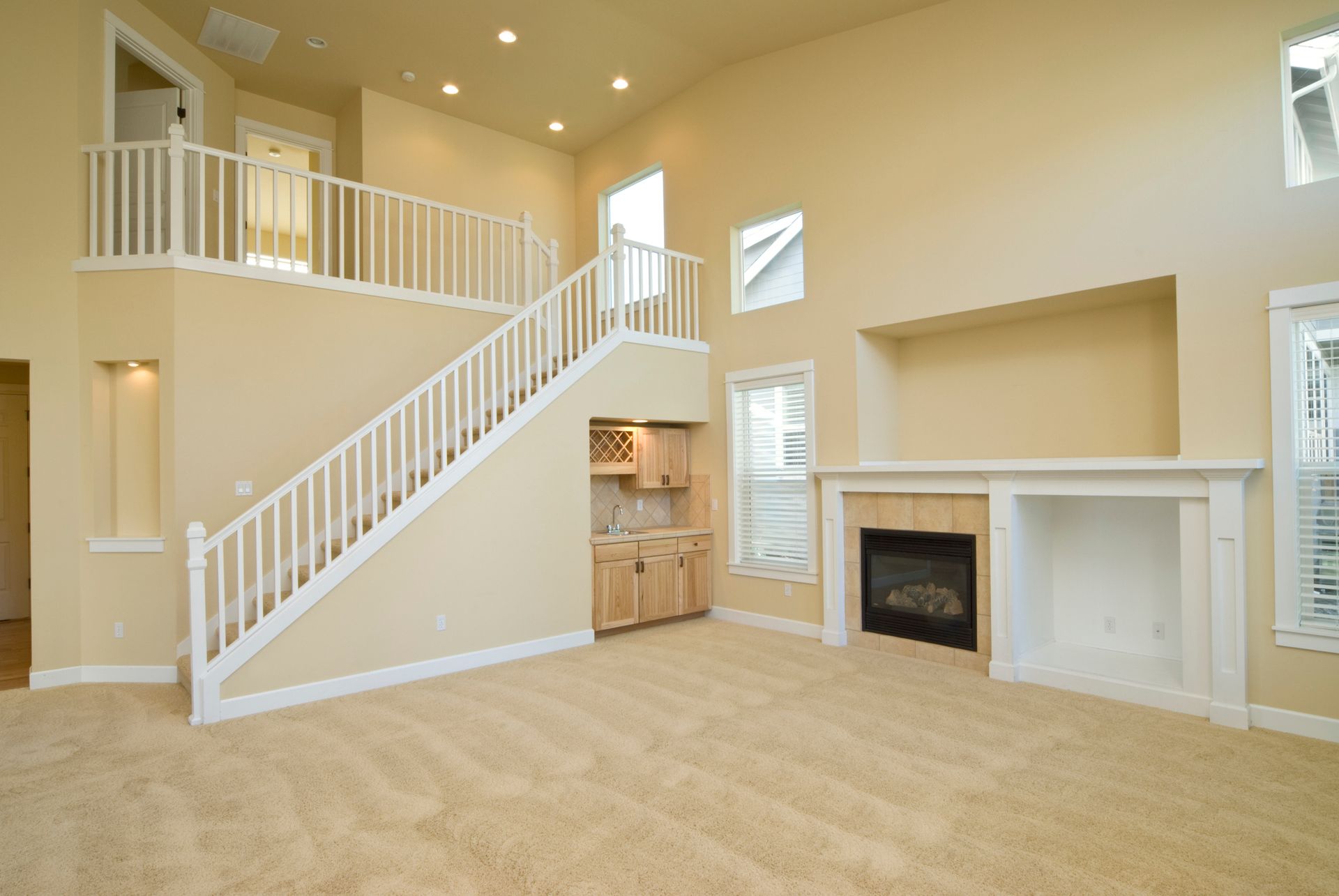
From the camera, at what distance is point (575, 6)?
6.39 m

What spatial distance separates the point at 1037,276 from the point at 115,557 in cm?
730

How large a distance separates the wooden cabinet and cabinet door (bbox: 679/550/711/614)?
82 centimetres

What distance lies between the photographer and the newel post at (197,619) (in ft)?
14.3

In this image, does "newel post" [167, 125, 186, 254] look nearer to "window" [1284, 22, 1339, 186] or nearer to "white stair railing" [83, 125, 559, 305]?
"white stair railing" [83, 125, 559, 305]

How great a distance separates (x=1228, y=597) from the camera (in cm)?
422

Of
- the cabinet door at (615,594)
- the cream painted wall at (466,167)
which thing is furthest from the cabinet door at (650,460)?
the cream painted wall at (466,167)

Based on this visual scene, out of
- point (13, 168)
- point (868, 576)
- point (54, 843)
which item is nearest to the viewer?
point (54, 843)

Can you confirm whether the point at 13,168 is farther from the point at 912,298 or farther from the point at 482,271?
the point at 912,298

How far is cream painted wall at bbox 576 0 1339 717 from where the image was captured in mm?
4176

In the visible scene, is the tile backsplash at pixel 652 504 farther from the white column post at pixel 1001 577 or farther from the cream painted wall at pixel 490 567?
the white column post at pixel 1001 577

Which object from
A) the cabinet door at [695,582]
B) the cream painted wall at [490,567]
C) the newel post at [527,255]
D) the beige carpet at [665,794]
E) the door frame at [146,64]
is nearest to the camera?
the beige carpet at [665,794]

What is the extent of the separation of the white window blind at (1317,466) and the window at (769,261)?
3.69 m

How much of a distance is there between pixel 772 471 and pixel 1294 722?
4080 millimetres

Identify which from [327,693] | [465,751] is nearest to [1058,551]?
[465,751]
